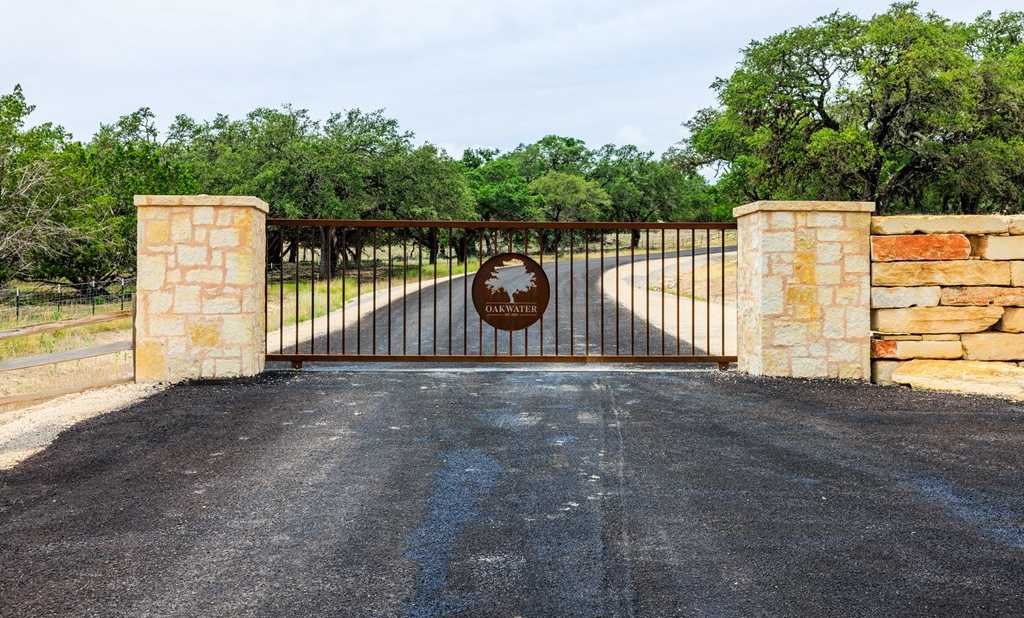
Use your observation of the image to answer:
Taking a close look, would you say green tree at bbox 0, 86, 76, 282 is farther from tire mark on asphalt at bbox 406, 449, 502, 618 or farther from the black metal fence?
tire mark on asphalt at bbox 406, 449, 502, 618

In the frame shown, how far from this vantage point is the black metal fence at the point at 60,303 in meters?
20.2

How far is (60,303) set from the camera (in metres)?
22.9

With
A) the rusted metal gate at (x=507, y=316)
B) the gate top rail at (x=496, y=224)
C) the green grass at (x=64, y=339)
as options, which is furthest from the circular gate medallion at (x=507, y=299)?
the green grass at (x=64, y=339)

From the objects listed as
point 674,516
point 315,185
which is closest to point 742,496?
point 674,516

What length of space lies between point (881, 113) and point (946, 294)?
2334 cm

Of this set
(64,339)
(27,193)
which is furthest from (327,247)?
(27,193)

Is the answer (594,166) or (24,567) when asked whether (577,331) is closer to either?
(24,567)

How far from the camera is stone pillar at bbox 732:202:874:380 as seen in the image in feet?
28.5

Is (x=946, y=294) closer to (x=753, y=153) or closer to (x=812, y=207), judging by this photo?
(x=812, y=207)

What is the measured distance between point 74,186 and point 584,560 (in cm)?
2446

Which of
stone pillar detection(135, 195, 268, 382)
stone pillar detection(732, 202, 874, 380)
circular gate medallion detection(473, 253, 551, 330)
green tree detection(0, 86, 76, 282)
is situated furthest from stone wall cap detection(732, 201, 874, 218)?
green tree detection(0, 86, 76, 282)

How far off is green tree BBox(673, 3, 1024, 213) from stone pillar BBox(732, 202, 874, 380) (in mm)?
20979

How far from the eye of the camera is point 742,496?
4.43 m

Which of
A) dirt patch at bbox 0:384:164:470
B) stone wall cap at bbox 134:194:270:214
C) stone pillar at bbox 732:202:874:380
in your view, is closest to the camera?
dirt patch at bbox 0:384:164:470
